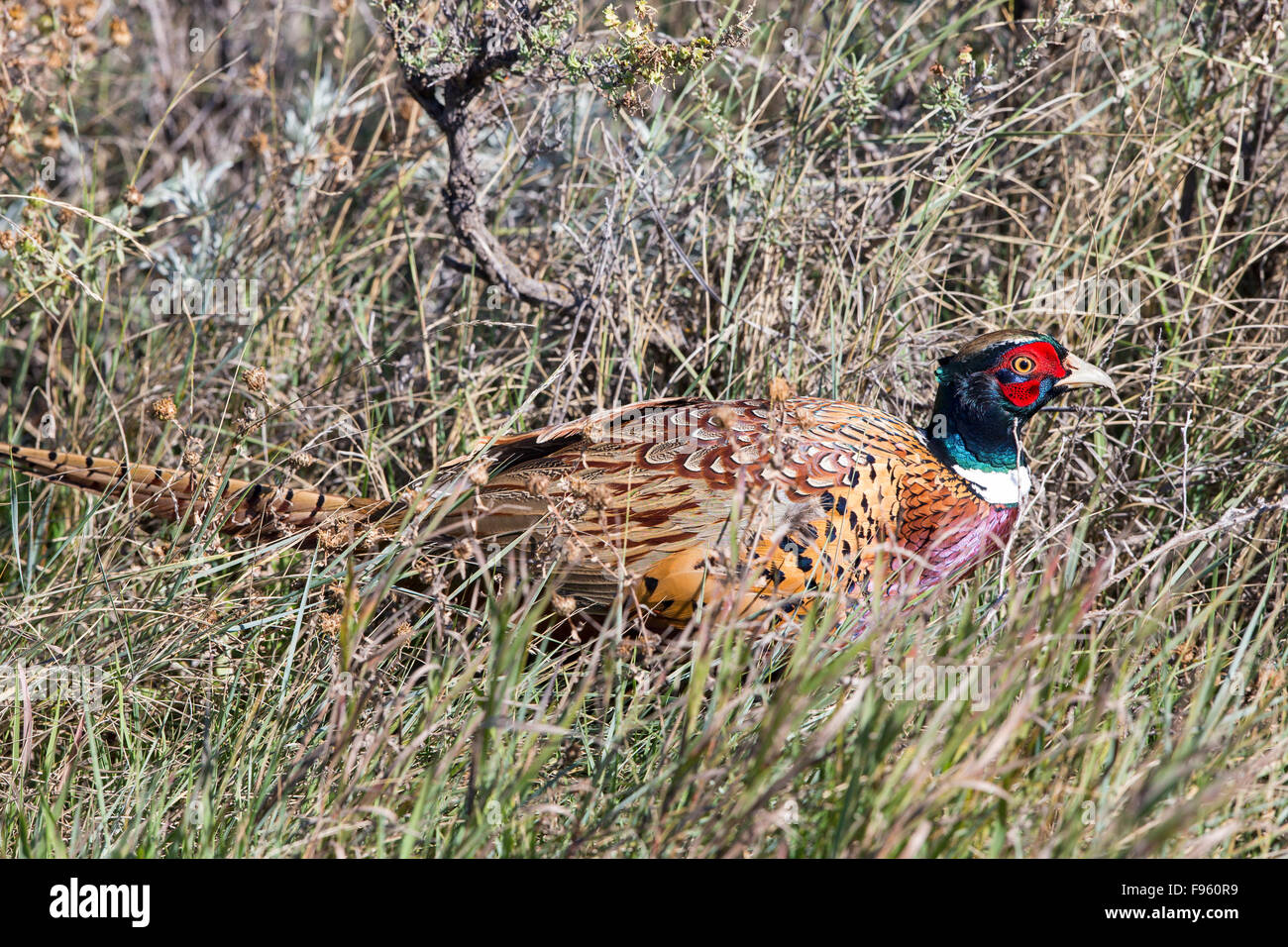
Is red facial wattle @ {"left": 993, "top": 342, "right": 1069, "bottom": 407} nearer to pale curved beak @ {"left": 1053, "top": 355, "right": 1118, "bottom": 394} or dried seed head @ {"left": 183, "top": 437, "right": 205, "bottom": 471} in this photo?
pale curved beak @ {"left": 1053, "top": 355, "right": 1118, "bottom": 394}

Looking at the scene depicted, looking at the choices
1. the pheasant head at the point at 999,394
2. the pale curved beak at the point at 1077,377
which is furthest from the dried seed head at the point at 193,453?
the pale curved beak at the point at 1077,377

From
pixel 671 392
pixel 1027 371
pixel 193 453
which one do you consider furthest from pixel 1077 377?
pixel 193 453

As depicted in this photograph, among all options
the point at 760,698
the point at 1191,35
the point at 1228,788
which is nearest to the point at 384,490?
the point at 760,698

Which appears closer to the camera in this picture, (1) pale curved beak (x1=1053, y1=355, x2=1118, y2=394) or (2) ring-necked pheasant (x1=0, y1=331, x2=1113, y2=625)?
(2) ring-necked pheasant (x1=0, y1=331, x2=1113, y2=625)

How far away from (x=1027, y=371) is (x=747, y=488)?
0.76 m

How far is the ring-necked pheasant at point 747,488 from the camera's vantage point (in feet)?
7.80

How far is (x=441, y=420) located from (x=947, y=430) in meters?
1.43

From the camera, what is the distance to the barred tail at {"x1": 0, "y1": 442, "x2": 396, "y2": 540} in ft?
8.32

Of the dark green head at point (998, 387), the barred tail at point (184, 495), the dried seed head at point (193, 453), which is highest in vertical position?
the dark green head at point (998, 387)

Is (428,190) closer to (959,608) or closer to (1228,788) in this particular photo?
(959,608)

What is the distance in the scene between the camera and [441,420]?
330cm

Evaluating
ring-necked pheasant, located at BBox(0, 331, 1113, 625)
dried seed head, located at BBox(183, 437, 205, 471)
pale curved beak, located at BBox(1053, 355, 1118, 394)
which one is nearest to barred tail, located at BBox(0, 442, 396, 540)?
ring-necked pheasant, located at BBox(0, 331, 1113, 625)

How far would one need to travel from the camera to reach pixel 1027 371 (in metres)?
2.63

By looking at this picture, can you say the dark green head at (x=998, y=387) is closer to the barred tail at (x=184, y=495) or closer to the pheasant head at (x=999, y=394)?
the pheasant head at (x=999, y=394)
